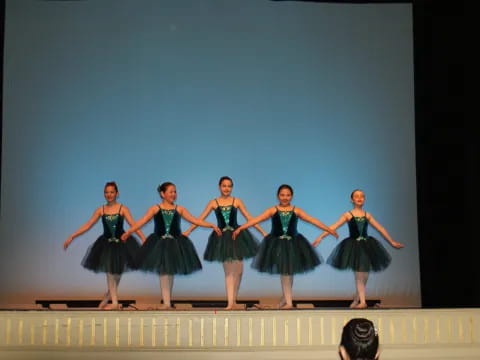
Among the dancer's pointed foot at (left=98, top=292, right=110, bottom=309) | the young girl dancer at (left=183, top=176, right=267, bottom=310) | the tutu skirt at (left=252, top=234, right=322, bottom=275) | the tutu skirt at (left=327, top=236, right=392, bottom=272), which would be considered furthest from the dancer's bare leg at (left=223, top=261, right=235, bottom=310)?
the dancer's pointed foot at (left=98, top=292, right=110, bottom=309)

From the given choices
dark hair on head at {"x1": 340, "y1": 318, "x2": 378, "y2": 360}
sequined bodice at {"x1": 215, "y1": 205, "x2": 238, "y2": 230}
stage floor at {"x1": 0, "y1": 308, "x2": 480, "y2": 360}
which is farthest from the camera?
sequined bodice at {"x1": 215, "y1": 205, "x2": 238, "y2": 230}

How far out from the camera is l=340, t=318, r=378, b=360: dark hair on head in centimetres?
246

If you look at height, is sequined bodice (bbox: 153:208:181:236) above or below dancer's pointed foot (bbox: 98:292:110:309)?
above

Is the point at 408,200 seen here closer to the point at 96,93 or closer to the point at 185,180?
the point at 185,180

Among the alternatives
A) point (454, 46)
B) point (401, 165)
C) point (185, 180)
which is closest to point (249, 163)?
point (185, 180)

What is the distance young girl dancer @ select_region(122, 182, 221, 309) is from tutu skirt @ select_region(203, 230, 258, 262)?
0.08 m

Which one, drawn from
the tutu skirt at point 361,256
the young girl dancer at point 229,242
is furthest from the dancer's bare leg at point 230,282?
the tutu skirt at point 361,256

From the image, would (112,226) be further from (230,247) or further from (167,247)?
(230,247)

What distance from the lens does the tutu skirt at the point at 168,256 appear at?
5965mm

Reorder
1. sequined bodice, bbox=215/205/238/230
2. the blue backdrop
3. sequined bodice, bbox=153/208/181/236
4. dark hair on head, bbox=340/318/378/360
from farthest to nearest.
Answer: the blue backdrop, sequined bodice, bbox=215/205/238/230, sequined bodice, bbox=153/208/181/236, dark hair on head, bbox=340/318/378/360

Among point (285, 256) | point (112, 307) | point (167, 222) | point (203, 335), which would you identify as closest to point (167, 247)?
point (167, 222)

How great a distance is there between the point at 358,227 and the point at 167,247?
59.1 inches

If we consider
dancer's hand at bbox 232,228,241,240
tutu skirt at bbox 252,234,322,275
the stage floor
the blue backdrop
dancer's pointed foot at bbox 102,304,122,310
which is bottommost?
the stage floor

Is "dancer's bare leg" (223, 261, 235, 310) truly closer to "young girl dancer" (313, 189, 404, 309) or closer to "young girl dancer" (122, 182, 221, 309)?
"young girl dancer" (122, 182, 221, 309)
